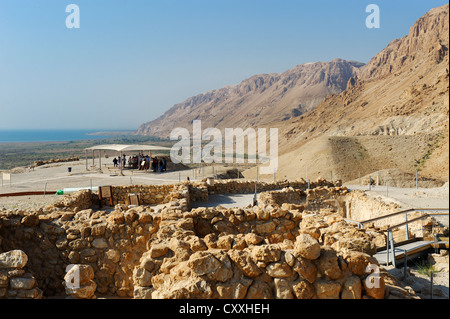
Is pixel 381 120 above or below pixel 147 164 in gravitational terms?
above

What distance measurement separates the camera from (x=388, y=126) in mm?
54562

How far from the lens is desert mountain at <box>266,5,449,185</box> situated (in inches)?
1353

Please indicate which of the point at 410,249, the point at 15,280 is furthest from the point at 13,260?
the point at 410,249

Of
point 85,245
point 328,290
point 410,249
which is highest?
point 328,290

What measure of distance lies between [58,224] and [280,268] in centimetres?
470

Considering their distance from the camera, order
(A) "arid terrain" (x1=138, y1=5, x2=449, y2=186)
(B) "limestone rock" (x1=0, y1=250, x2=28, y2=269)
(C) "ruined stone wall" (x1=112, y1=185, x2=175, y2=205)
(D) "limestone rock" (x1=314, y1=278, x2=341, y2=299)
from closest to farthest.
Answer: (D) "limestone rock" (x1=314, y1=278, x2=341, y2=299) < (B) "limestone rock" (x1=0, y1=250, x2=28, y2=269) < (C) "ruined stone wall" (x1=112, y1=185, x2=175, y2=205) < (A) "arid terrain" (x1=138, y1=5, x2=449, y2=186)

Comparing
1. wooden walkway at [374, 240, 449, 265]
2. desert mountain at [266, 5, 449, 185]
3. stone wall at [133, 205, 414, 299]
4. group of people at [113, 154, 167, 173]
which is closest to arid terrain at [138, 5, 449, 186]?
desert mountain at [266, 5, 449, 185]

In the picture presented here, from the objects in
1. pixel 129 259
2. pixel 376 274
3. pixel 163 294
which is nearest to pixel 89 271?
pixel 129 259

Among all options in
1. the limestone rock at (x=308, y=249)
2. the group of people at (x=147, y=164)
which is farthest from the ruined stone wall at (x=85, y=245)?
the group of people at (x=147, y=164)

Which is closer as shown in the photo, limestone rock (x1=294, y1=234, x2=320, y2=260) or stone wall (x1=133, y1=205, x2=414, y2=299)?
stone wall (x1=133, y1=205, x2=414, y2=299)

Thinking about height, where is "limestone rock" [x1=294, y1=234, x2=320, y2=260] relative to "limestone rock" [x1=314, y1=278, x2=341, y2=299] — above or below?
above

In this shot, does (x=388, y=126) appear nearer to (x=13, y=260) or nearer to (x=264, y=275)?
(x=264, y=275)

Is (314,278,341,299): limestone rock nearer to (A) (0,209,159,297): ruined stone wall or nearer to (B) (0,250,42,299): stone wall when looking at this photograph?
(B) (0,250,42,299): stone wall

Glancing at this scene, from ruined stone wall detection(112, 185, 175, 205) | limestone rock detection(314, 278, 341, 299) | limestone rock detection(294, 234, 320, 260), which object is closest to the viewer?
limestone rock detection(314, 278, 341, 299)
